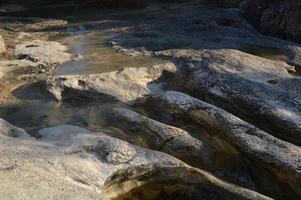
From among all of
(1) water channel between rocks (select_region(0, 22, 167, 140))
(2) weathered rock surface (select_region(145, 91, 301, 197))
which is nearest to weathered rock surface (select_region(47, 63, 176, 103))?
(1) water channel between rocks (select_region(0, 22, 167, 140))

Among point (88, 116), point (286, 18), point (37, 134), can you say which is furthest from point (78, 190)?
point (286, 18)

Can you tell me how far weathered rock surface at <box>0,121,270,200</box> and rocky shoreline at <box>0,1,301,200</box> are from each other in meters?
0.01

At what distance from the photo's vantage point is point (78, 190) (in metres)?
5.30

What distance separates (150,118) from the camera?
7.55 metres

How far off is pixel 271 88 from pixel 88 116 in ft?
9.91

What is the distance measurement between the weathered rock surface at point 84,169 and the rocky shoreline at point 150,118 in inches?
0.5

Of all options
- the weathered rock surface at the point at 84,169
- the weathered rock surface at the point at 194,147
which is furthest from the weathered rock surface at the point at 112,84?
the weathered rock surface at the point at 84,169

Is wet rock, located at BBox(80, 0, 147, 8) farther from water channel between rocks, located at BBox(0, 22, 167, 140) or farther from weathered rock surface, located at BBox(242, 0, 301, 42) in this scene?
water channel between rocks, located at BBox(0, 22, 167, 140)

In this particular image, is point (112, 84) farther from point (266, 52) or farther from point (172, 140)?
point (266, 52)

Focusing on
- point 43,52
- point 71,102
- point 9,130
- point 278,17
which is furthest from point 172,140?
point 278,17

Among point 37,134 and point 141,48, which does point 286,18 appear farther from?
point 37,134

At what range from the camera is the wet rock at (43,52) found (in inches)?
413

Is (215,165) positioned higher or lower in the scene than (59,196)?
lower

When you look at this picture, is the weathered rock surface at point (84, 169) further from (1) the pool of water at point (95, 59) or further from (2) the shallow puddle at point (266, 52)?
(2) the shallow puddle at point (266, 52)
